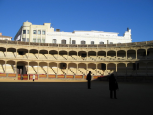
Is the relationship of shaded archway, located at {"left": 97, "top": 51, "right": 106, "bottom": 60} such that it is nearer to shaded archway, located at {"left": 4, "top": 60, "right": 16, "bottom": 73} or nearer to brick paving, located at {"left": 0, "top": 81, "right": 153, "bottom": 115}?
shaded archway, located at {"left": 4, "top": 60, "right": 16, "bottom": 73}

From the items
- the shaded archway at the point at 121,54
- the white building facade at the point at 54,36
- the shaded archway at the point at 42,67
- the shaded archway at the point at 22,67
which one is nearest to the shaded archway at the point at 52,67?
the shaded archway at the point at 42,67

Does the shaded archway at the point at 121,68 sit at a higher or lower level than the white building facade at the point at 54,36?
lower

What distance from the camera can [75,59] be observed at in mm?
47469

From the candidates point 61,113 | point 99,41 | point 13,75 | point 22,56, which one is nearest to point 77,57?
point 99,41

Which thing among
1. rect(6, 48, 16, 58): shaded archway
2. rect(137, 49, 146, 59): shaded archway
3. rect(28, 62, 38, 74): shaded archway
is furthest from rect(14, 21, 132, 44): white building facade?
rect(137, 49, 146, 59): shaded archway

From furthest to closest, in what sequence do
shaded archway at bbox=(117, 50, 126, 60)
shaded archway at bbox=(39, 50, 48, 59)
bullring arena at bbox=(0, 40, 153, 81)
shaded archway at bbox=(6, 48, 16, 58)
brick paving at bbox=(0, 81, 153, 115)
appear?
shaded archway at bbox=(117, 50, 126, 60) → shaded archway at bbox=(39, 50, 48, 59) → shaded archway at bbox=(6, 48, 16, 58) → bullring arena at bbox=(0, 40, 153, 81) → brick paving at bbox=(0, 81, 153, 115)

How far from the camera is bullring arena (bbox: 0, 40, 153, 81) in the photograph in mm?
42844

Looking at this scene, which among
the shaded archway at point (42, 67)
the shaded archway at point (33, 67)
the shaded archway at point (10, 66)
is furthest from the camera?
the shaded archway at point (42, 67)

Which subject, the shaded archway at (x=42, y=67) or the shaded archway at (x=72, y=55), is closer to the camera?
the shaded archway at (x=42, y=67)

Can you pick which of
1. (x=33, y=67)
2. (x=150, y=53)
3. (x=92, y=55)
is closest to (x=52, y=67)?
(x=33, y=67)

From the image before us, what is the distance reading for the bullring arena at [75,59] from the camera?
42844 millimetres

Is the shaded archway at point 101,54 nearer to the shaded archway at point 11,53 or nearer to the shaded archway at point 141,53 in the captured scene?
the shaded archway at point 141,53

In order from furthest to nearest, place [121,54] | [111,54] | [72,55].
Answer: [72,55] → [111,54] → [121,54]

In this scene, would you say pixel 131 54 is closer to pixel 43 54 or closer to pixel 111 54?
pixel 111 54
